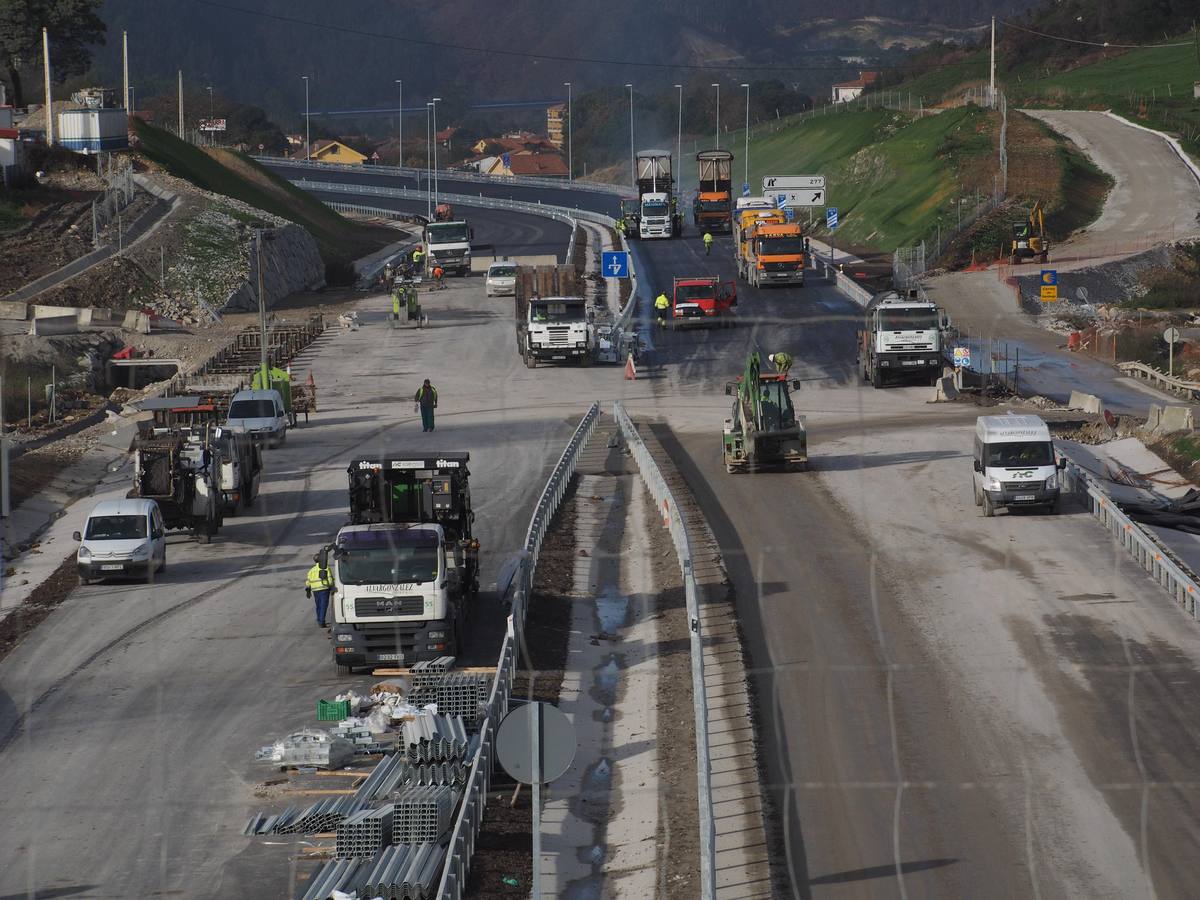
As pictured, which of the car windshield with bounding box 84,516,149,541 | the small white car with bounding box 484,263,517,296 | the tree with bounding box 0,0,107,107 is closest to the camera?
the car windshield with bounding box 84,516,149,541

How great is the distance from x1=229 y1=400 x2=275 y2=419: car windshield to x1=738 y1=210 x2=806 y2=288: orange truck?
31252mm

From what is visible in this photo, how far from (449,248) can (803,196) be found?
2083cm

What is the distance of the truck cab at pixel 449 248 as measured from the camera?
86000 millimetres

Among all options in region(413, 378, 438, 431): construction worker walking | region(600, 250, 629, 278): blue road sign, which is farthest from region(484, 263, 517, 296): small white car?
region(413, 378, 438, 431): construction worker walking

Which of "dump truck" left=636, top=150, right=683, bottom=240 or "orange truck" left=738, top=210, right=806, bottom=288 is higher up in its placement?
"dump truck" left=636, top=150, right=683, bottom=240

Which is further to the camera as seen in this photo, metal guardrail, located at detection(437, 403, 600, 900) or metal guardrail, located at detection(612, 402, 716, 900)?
metal guardrail, located at detection(437, 403, 600, 900)

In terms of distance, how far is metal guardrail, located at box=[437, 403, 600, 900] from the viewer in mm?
17094

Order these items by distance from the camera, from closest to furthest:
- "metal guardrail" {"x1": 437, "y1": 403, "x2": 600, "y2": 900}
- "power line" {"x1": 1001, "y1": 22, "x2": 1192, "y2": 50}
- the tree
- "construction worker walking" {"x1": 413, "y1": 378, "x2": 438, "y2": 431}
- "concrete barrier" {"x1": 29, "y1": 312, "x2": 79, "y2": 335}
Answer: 1. "metal guardrail" {"x1": 437, "y1": 403, "x2": 600, "y2": 900}
2. "construction worker walking" {"x1": 413, "y1": 378, "x2": 438, "y2": 431}
3. "concrete barrier" {"x1": 29, "y1": 312, "x2": 79, "y2": 335}
4. the tree
5. "power line" {"x1": 1001, "y1": 22, "x2": 1192, "y2": 50}

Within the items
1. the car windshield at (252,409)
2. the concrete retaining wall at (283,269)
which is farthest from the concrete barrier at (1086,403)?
the concrete retaining wall at (283,269)

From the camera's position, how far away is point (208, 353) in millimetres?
62156

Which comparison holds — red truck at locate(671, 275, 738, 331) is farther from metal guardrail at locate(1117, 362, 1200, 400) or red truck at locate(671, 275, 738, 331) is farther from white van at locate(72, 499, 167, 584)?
white van at locate(72, 499, 167, 584)

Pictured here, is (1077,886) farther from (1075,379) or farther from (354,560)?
(1075,379)

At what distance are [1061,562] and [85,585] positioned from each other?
18.4 meters

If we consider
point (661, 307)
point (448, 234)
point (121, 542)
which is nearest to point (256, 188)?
point (448, 234)
